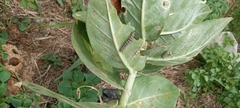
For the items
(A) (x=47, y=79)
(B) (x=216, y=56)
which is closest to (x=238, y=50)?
(B) (x=216, y=56)

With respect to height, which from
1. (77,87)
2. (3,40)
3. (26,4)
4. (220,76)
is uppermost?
(26,4)

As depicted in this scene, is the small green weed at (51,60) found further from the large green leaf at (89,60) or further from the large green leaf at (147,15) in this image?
the large green leaf at (147,15)

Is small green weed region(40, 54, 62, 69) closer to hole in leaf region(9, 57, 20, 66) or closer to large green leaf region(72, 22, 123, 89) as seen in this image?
hole in leaf region(9, 57, 20, 66)

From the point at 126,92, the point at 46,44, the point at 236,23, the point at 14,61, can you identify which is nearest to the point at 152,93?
the point at 126,92

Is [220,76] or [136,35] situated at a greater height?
[136,35]

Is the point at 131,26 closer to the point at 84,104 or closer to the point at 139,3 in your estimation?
the point at 139,3

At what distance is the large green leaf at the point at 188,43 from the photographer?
583 mm

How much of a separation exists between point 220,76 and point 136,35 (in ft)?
4.53

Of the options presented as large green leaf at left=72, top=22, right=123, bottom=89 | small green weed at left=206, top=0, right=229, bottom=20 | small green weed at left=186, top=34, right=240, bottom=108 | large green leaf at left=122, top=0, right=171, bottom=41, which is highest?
large green leaf at left=122, top=0, right=171, bottom=41

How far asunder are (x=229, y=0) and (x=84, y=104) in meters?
2.44

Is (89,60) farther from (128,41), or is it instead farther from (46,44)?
(46,44)

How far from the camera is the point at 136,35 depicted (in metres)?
0.58

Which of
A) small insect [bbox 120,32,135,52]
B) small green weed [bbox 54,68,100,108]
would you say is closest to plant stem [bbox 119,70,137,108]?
small insect [bbox 120,32,135,52]

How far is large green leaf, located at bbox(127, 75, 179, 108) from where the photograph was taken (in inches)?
27.2
